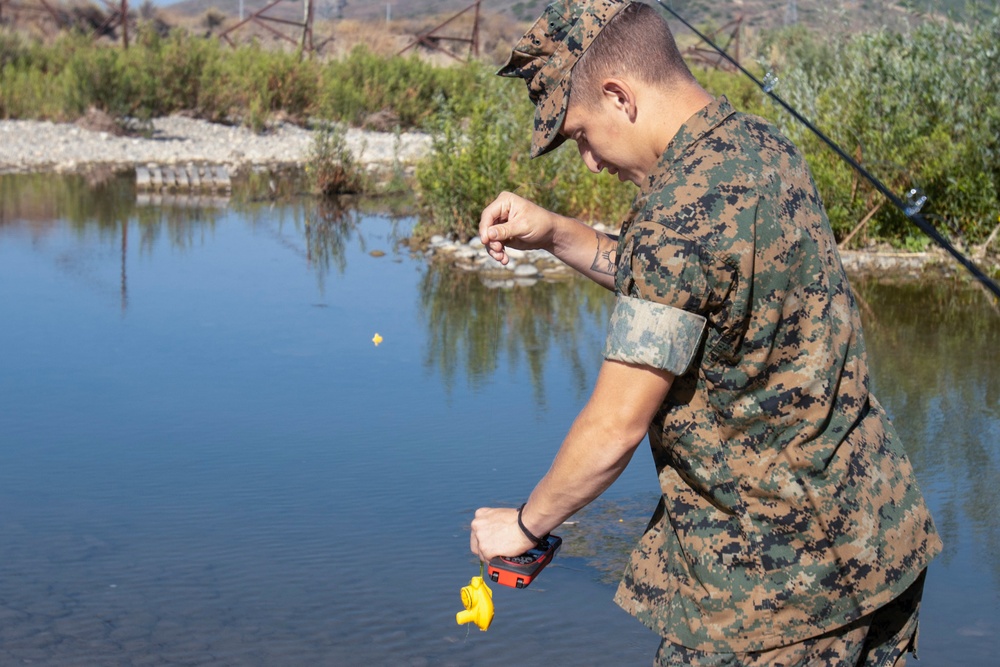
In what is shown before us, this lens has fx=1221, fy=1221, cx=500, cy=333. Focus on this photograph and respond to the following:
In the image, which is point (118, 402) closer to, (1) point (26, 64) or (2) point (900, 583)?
(2) point (900, 583)

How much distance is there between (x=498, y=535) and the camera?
2.03 m

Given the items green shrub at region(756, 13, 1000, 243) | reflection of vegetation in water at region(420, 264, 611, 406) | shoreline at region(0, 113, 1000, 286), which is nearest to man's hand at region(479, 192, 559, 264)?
reflection of vegetation in water at region(420, 264, 611, 406)

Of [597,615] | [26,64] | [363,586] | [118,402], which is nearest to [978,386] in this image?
[597,615]

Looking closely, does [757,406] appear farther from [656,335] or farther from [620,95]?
[620,95]

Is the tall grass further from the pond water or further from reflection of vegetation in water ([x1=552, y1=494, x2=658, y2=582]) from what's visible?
reflection of vegetation in water ([x1=552, y1=494, x2=658, y2=582])

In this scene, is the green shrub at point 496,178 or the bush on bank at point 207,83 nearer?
the green shrub at point 496,178

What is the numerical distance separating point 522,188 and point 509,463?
4.83m

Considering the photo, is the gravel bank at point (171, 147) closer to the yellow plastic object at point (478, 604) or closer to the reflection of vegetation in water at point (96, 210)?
the reflection of vegetation in water at point (96, 210)

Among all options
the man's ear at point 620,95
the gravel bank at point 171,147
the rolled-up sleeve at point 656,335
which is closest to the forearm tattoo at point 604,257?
the man's ear at point 620,95

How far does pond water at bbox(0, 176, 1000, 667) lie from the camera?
136 inches

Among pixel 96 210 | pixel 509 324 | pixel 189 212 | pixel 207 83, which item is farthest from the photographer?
pixel 207 83

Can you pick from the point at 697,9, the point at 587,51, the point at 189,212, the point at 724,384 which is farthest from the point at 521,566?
the point at 697,9

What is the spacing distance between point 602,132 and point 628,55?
0.45ft

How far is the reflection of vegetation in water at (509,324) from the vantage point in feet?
20.4
